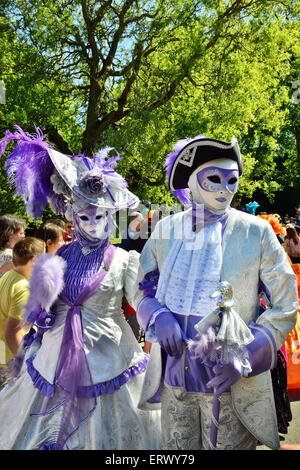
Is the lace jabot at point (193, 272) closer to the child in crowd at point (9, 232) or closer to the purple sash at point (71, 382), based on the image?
the purple sash at point (71, 382)

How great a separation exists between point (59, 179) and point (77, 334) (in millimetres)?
992

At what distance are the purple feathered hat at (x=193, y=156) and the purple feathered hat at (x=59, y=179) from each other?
2.01 ft

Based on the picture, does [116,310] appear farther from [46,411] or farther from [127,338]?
[46,411]

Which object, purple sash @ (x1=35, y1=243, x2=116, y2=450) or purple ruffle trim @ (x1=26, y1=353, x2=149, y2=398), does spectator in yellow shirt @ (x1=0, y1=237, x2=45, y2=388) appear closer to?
purple ruffle trim @ (x1=26, y1=353, x2=149, y2=398)

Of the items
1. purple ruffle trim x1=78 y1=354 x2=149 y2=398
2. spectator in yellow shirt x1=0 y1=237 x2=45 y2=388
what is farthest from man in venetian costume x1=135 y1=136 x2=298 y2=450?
spectator in yellow shirt x1=0 y1=237 x2=45 y2=388

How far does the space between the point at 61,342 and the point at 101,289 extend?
377 mm

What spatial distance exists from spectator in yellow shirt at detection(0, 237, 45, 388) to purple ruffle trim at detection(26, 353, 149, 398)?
0.39 m

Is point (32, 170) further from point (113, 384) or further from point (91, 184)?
point (113, 384)

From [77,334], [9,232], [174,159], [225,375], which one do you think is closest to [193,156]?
[174,159]

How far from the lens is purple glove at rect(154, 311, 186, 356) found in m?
2.23

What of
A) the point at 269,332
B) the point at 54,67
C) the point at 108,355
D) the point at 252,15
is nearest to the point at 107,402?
the point at 108,355

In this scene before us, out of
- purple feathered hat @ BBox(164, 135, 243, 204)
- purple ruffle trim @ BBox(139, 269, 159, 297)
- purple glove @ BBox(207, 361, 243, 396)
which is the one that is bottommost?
purple glove @ BBox(207, 361, 243, 396)

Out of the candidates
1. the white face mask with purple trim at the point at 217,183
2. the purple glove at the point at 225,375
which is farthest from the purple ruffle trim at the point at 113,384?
the white face mask with purple trim at the point at 217,183
